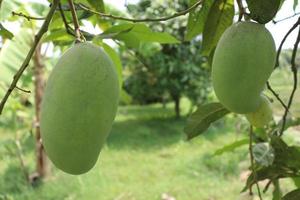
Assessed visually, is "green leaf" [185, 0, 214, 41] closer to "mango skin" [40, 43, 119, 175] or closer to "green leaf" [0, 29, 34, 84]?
"mango skin" [40, 43, 119, 175]

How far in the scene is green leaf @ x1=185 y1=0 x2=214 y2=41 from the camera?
787mm

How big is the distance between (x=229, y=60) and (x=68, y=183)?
3403mm

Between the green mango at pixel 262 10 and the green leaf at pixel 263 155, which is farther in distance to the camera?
the green leaf at pixel 263 155

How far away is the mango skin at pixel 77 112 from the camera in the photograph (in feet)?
1.48

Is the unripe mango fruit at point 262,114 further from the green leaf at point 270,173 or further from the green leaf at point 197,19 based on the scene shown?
the green leaf at point 270,173

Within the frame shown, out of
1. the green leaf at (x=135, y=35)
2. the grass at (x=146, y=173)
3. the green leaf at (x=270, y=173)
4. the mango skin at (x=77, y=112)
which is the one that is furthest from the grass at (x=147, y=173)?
the mango skin at (x=77, y=112)

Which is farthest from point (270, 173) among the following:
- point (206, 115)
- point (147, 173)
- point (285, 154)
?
point (147, 173)

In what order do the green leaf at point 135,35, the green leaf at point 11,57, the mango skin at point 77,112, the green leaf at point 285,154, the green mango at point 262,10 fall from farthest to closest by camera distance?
the green leaf at point 11,57, the green leaf at point 285,154, the green leaf at point 135,35, the green mango at point 262,10, the mango skin at point 77,112

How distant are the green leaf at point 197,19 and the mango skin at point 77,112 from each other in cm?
35

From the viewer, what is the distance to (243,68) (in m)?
0.50

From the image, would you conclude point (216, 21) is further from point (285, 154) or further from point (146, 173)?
point (146, 173)

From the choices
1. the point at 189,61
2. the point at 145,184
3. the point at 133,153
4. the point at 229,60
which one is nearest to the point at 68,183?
the point at 145,184

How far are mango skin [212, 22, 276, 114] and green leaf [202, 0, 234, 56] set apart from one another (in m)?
0.24

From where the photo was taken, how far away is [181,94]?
6.14 meters
